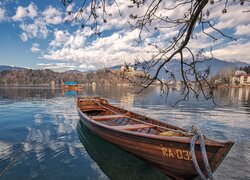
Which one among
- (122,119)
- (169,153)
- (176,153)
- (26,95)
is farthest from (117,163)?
(26,95)

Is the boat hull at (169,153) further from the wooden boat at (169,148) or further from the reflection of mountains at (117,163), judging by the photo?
the reflection of mountains at (117,163)

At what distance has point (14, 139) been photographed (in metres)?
11.7

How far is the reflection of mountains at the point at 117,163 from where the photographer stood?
7.57 m

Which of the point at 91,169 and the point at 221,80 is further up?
the point at 221,80

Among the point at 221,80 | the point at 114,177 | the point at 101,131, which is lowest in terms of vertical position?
the point at 114,177

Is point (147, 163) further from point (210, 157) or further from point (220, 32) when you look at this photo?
point (220, 32)

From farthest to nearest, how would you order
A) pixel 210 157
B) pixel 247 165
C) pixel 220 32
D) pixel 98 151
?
pixel 98 151 < pixel 247 165 < pixel 210 157 < pixel 220 32

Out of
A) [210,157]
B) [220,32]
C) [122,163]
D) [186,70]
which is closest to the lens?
[220,32]

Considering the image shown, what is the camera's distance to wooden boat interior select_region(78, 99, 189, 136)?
31.7 ft

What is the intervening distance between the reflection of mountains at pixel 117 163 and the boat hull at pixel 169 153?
20.4 inches

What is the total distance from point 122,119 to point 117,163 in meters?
5.66

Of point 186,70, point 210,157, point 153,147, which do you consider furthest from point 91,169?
point 186,70

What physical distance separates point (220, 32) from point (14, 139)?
12461 millimetres

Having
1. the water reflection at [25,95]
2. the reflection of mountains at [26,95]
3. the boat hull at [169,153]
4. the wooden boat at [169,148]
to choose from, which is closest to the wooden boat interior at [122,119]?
the wooden boat at [169,148]
